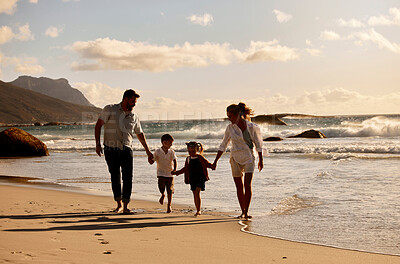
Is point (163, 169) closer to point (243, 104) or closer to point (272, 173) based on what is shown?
point (243, 104)

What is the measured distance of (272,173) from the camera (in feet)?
38.7

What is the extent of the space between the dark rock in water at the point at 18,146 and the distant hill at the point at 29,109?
6043 inches

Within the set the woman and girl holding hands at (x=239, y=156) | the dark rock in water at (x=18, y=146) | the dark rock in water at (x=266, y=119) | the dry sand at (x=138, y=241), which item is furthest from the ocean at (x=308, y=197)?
the dark rock in water at (x=266, y=119)

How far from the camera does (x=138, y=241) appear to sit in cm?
430

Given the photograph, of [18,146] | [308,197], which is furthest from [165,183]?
[18,146]

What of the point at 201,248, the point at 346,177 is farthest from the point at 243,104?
the point at 346,177

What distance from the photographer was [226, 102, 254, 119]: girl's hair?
6.35 metres

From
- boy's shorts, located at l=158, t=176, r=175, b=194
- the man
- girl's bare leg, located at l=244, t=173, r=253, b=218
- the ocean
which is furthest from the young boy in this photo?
girl's bare leg, located at l=244, t=173, r=253, b=218

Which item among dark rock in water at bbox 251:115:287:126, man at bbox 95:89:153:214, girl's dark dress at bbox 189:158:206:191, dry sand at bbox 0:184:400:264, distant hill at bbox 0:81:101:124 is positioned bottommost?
dry sand at bbox 0:184:400:264

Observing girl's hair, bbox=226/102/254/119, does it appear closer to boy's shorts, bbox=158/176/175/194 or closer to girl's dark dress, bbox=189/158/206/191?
girl's dark dress, bbox=189/158/206/191

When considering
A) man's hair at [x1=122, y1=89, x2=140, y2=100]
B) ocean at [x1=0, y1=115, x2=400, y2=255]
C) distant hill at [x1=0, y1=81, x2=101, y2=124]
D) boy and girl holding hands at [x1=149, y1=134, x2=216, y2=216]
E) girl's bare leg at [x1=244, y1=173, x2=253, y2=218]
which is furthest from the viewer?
distant hill at [x1=0, y1=81, x2=101, y2=124]

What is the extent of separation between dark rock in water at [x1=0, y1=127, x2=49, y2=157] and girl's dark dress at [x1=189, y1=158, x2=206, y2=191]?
1655 cm

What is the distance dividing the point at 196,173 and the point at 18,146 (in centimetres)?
1706

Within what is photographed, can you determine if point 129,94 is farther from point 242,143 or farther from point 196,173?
point 242,143
